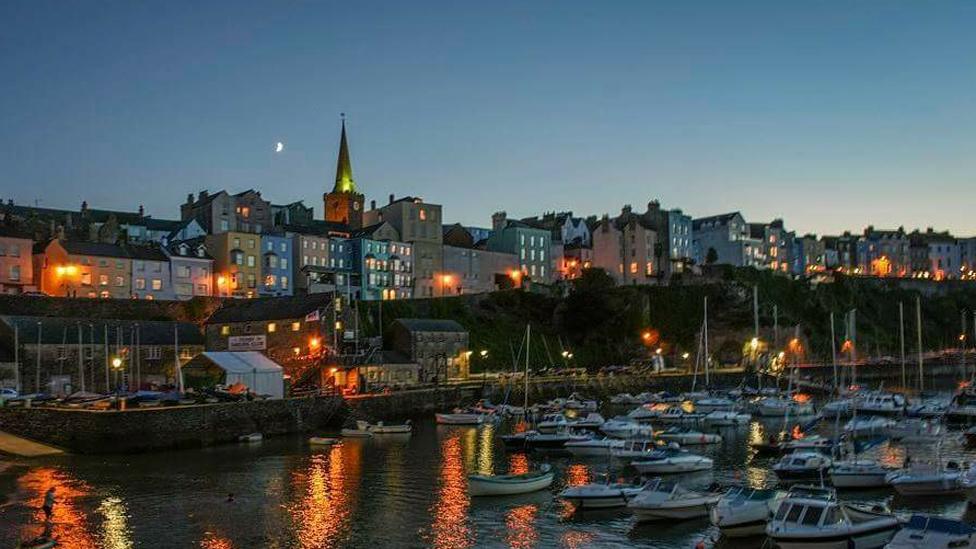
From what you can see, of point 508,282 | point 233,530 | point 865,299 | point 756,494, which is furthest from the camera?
point 865,299

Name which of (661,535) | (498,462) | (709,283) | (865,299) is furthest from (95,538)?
(865,299)

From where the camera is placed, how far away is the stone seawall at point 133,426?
5144cm

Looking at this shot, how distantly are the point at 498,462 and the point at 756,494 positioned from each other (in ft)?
68.5

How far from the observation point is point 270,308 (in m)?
82.5

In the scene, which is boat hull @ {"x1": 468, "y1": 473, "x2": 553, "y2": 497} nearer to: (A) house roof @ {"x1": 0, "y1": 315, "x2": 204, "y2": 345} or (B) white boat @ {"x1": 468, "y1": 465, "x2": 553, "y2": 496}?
(B) white boat @ {"x1": 468, "y1": 465, "x2": 553, "y2": 496}

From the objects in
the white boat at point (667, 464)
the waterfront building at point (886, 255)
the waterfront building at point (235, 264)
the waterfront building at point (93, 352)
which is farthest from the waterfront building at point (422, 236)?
the waterfront building at point (886, 255)

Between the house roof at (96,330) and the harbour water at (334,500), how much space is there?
22.9m

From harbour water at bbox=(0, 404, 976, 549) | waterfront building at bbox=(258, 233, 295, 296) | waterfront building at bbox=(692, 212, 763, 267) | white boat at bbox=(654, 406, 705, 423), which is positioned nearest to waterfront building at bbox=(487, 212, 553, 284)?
waterfront building at bbox=(692, 212, 763, 267)

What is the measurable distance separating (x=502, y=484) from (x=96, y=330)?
163 feet

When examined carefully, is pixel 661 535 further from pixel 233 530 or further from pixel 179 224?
pixel 179 224

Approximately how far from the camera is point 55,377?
224ft

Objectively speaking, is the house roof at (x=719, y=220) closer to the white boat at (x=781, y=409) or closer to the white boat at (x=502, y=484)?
the white boat at (x=781, y=409)

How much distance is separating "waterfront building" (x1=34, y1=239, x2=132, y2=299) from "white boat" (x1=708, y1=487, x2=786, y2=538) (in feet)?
256

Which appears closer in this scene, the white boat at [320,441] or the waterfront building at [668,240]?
the white boat at [320,441]
